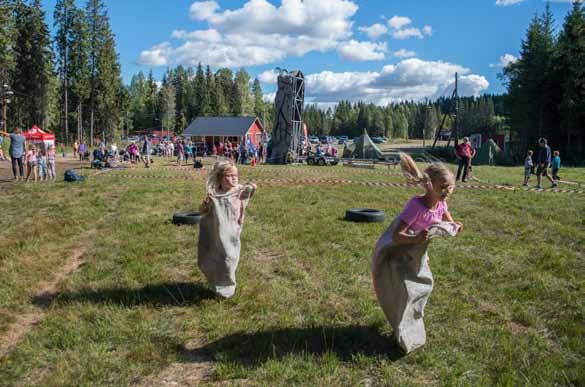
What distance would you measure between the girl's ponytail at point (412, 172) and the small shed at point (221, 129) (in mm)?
50115

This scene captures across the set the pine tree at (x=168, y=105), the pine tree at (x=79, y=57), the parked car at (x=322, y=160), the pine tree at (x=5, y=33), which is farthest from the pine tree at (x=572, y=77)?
the pine tree at (x=168, y=105)

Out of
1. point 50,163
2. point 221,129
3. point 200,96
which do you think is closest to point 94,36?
point 221,129

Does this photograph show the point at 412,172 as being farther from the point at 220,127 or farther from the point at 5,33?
the point at 220,127

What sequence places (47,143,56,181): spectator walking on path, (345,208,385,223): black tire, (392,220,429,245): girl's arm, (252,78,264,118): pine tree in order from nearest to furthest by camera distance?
(392,220,429,245): girl's arm, (345,208,385,223): black tire, (47,143,56,181): spectator walking on path, (252,78,264,118): pine tree

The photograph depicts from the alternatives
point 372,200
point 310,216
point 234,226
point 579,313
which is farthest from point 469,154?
point 234,226

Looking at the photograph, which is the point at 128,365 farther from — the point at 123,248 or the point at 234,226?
the point at 123,248

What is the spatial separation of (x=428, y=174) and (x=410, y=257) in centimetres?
68

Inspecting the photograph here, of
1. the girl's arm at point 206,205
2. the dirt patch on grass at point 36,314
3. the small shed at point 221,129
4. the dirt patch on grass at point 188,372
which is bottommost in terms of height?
the dirt patch on grass at point 188,372

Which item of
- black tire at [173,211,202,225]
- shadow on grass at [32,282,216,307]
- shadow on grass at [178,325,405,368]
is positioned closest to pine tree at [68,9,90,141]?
black tire at [173,211,202,225]

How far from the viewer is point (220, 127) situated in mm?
55562

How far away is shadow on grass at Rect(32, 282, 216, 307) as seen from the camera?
488 centimetres

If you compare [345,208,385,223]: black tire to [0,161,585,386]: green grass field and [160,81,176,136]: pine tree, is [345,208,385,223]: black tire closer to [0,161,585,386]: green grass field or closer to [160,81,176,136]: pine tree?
[0,161,585,386]: green grass field

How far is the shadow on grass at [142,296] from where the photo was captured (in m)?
4.88

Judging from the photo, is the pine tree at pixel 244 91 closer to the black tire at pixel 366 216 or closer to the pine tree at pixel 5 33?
the pine tree at pixel 5 33
